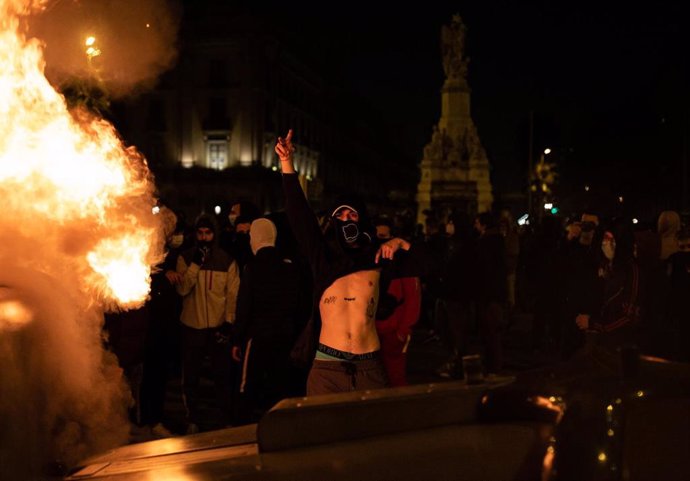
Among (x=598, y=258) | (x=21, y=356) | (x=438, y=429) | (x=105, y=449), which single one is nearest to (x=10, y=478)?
(x=21, y=356)

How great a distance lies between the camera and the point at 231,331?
8461 millimetres

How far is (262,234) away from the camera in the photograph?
777cm

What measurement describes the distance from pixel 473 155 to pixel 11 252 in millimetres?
42856

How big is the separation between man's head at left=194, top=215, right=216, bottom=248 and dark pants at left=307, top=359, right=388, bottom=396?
3546 mm

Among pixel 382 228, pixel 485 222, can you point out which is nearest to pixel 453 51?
pixel 485 222

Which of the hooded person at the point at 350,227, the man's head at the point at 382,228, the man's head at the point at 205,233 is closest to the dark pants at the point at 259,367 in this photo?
the man's head at the point at 205,233

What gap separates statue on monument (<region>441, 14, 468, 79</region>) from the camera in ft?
153

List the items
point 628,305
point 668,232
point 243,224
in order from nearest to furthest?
point 628,305
point 243,224
point 668,232

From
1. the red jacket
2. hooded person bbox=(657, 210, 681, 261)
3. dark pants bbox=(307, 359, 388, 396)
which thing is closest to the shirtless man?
dark pants bbox=(307, 359, 388, 396)

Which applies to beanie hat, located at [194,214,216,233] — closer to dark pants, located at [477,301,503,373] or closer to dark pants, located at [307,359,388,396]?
dark pants, located at [477,301,503,373]

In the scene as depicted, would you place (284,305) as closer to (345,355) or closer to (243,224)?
(243,224)

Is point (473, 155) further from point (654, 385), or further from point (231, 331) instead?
point (654, 385)

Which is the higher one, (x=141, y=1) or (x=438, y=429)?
(x=141, y=1)

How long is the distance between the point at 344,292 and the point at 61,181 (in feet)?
6.13
